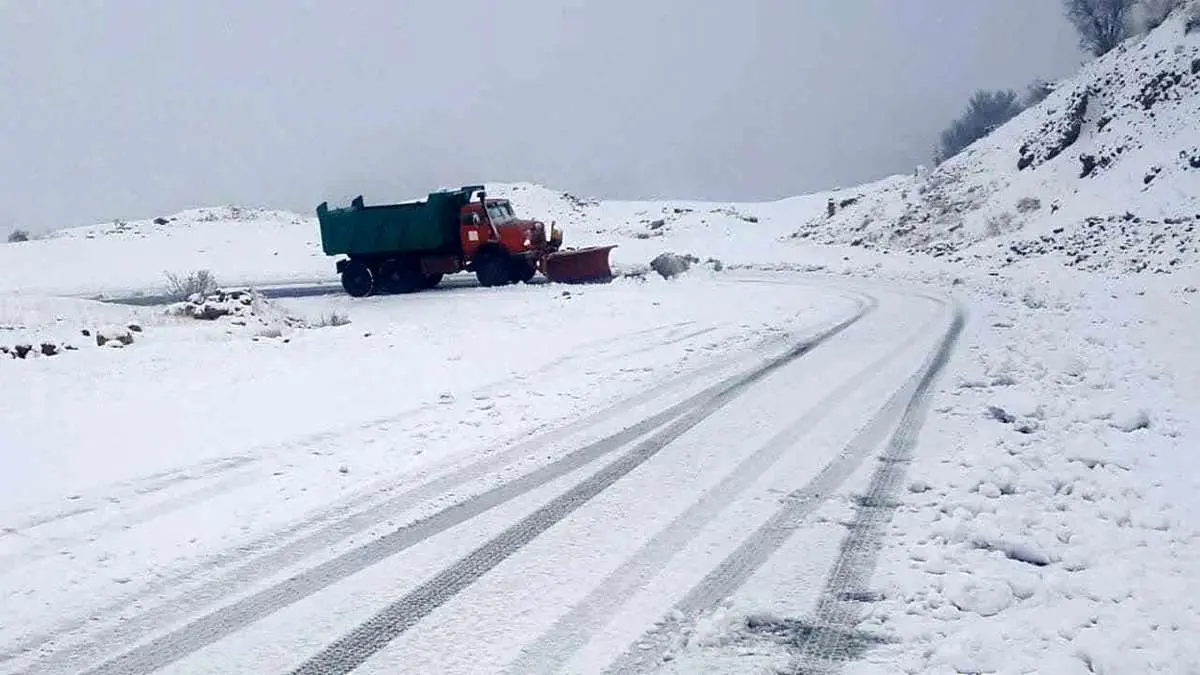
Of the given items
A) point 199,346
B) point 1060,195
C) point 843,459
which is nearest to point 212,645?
point 843,459

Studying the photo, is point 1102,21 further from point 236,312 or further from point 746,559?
point 746,559

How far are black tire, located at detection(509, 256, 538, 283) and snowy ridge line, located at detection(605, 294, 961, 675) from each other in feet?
60.7

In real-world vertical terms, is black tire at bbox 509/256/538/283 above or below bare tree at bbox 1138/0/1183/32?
below

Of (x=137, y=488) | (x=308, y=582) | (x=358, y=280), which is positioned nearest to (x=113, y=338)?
(x=137, y=488)

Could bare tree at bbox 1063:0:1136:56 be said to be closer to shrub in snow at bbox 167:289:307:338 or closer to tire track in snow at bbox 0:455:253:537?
shrub in snow at bbox 167:289:307:338

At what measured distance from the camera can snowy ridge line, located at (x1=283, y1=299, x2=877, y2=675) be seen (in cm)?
444

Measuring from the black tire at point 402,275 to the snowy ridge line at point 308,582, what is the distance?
20.0 m

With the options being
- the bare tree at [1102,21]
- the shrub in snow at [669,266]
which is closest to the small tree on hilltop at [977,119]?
the bare tree at [1102,21]

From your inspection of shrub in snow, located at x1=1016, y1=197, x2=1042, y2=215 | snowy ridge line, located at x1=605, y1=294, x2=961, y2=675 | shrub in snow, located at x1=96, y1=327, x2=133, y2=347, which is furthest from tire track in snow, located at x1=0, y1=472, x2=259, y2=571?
shrub in snow, located at x1=1016, y1=197, x2=1042, y2=215

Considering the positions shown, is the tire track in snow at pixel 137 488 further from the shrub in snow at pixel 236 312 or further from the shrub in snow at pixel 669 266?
the shrub in snow at pixel 669 266

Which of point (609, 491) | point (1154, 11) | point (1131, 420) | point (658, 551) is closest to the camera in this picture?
point (658, 551)

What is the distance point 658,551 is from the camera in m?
5.62

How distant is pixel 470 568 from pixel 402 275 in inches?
898

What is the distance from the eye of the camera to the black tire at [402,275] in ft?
90.2
